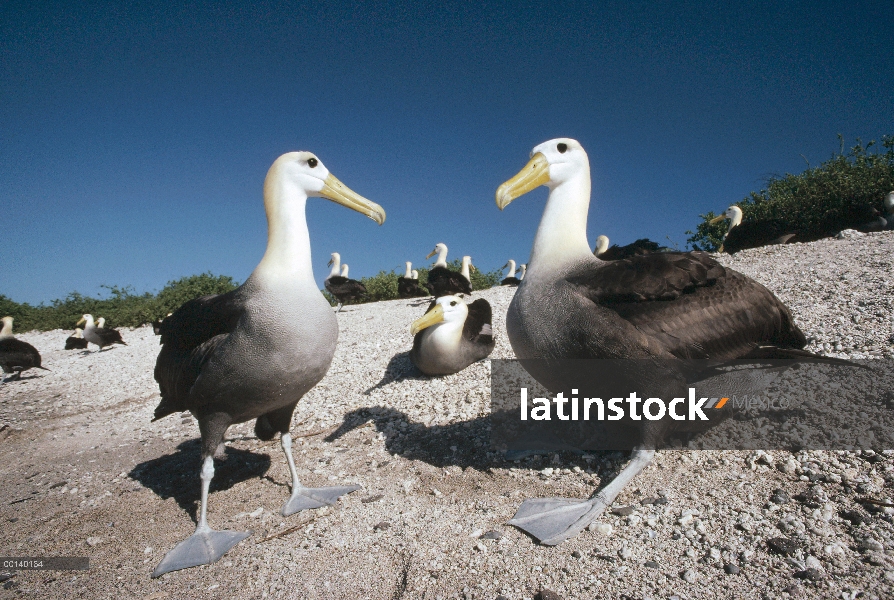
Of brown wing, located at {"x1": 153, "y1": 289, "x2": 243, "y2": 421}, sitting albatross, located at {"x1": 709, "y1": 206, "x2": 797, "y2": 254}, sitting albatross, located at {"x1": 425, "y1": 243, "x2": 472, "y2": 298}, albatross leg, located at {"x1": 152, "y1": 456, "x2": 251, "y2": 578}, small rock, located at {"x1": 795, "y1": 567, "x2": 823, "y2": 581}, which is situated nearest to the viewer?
small rock, located at {"x1": 795, "y1": 567, "x2": 823, "y2": 581}

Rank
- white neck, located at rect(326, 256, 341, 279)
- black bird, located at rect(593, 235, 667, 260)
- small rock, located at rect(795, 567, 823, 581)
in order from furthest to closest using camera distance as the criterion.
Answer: white neck, located at rect(326, 256, 341, 279), black bird, located at rect(593, 235, 667, 260), small rock, located at rect(795, 567, 823, 581)

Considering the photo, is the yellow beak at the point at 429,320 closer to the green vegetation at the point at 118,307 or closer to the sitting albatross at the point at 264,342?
the sitting albatross at the point at 264,342

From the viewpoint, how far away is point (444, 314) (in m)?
6.97

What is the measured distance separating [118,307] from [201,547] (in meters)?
33.4

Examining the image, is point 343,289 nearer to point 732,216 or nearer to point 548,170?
point 548,170

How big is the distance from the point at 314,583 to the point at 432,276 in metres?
12.0

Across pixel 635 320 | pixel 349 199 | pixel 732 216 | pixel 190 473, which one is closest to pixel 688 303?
pixel 635 320

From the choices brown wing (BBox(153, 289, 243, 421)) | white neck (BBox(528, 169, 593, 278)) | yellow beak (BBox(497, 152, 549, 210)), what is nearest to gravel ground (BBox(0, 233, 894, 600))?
brown wing (BBox(153, 289, 243, 421))

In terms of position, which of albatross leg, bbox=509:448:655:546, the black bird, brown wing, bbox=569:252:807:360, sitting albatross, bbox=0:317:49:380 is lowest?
sitting albatross, bbox=0:317:49:380

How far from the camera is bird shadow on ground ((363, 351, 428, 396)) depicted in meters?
7.12

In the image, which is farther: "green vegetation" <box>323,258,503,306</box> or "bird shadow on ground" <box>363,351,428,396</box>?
"green vegetation" <box>323,258,503,306</box>

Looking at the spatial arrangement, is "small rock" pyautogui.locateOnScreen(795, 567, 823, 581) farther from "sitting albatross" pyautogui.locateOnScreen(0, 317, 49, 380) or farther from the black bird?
"sitting albatross" pyautogui.locateOnScreen(0, 317, 49, 380)

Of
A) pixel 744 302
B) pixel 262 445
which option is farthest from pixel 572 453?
pixel 262 445

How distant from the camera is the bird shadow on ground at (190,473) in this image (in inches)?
176
